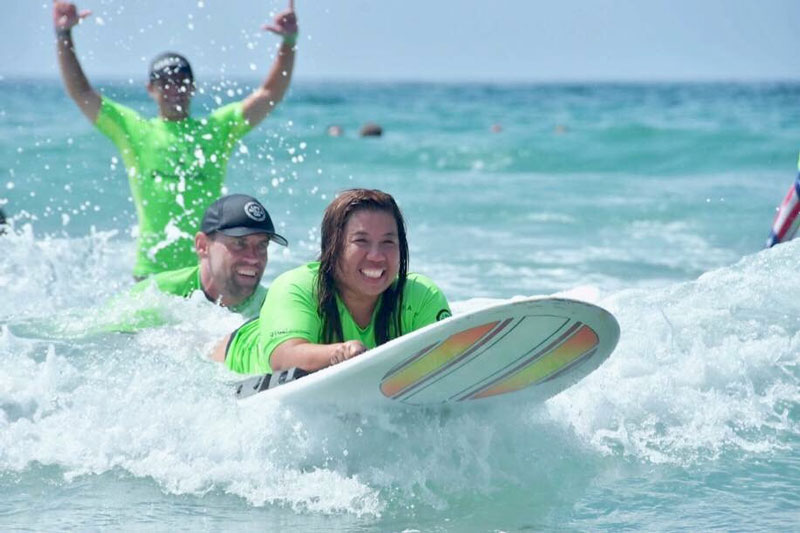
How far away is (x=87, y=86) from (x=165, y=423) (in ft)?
10.3

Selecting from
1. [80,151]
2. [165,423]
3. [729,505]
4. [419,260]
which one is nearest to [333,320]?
[165,423]

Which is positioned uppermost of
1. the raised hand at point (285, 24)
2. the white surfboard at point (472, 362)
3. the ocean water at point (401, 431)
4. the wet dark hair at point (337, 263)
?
the raised hand at point (285, 24)

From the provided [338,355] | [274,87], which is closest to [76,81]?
[274,87]

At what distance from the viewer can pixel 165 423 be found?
461cm

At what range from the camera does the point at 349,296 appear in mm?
4453

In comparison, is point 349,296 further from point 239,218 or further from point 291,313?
point 239,218

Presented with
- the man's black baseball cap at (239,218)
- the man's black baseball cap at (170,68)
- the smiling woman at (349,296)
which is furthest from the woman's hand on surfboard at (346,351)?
the man's black baseball cap at (170,68)

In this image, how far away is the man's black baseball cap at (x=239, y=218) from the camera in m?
5.50

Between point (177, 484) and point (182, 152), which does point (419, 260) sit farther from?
point (177, 484)

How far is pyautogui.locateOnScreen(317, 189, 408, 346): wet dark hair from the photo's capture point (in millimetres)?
4336

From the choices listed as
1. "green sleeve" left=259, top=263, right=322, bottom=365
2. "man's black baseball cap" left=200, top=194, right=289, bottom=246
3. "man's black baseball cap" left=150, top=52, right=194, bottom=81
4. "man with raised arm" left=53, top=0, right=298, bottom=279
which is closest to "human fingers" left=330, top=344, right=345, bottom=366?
"green sleeve" left=259, top=263, right=322, bottom=365

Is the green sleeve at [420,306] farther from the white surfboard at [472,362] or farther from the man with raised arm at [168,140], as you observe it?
the man with raised arm at [168,140]

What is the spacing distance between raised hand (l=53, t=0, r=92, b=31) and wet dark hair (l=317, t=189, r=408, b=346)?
3.27 meters

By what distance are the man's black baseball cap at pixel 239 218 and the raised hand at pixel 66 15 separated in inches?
80.5
